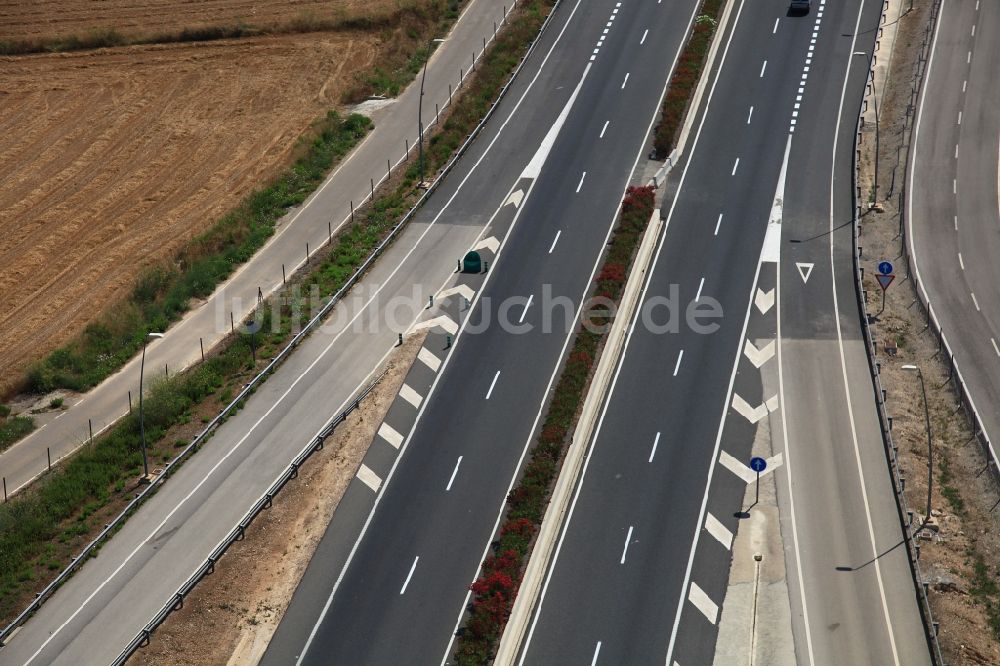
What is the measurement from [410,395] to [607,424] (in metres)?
10.4

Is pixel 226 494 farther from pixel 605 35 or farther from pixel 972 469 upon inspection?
pixel 605 35

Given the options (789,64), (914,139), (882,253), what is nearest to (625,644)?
(882,253)

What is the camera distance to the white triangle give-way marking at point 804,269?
7294 centimetres

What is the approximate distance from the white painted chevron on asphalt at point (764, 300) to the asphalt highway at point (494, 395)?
9663 millimetres

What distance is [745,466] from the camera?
60.3 metres

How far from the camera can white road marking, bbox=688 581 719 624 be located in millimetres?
52906

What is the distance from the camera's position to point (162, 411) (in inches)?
2571

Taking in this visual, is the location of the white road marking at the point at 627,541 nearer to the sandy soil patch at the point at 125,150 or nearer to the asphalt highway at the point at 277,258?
the asphalt highway at the point at 277,258

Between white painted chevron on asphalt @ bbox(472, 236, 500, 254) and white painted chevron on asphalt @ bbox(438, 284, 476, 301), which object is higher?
white painted chevron on asphalt @ bbox(472, 236, 500, 254)

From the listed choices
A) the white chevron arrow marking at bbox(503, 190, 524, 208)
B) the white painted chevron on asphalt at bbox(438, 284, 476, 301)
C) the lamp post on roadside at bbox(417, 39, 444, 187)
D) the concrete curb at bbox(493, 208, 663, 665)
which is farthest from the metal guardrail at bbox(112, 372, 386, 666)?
the lamp post on roadside at bbox(417, 39, 444, 187)

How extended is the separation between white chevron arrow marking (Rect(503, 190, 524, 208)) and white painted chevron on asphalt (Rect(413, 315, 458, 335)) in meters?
12.2

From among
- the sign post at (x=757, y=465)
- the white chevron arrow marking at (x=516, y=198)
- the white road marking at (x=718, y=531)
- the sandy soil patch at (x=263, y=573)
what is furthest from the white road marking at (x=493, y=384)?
the white chevron arrow marking at (x=516, y=198)

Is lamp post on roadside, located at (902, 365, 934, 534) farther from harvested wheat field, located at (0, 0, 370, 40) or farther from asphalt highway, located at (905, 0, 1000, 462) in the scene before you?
harvested wheat field, located at (0, 0, 370, 40)

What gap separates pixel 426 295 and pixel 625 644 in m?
27.7
